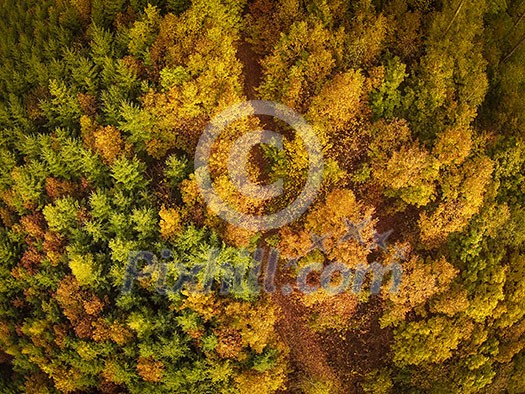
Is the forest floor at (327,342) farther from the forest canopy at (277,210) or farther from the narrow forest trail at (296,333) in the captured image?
the forest canopy at (277,210)

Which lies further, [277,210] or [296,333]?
[296,333]

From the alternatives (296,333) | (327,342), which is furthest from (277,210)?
(327,342)

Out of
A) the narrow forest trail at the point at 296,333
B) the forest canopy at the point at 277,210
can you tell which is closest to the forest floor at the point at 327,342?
the narrow forest trail at the point at 296,333

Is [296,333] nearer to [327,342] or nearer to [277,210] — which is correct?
[327,342]

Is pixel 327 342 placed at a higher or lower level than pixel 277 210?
lower

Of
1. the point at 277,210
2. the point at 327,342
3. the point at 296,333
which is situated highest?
the point at 277,210

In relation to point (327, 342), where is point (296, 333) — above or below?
above

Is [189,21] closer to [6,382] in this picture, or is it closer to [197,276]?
[197,276]

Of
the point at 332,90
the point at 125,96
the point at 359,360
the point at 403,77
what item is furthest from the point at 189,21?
the point at 359,360

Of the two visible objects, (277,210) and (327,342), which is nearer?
(277,210)
